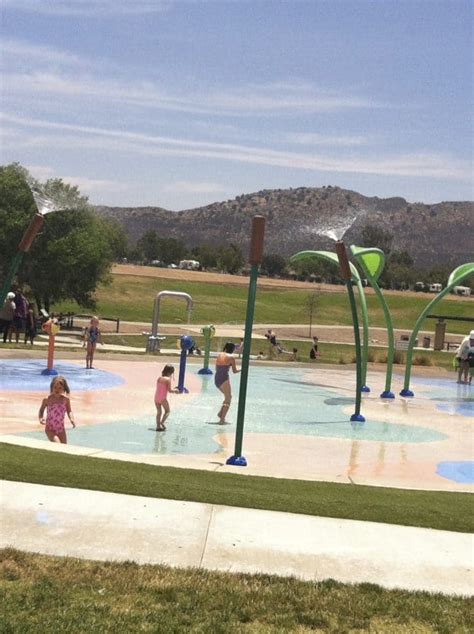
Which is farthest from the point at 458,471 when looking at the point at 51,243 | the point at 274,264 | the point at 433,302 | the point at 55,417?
the point at 274,264

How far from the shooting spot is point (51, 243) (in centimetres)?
3578

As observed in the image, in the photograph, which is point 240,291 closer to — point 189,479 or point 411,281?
point 411,281

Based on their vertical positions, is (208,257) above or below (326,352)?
above

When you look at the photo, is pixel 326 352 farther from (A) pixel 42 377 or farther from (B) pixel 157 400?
(B) pixel 157 400

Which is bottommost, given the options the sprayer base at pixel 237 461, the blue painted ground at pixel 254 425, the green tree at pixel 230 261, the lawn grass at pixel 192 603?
the blue painted ground at pixel 254 425

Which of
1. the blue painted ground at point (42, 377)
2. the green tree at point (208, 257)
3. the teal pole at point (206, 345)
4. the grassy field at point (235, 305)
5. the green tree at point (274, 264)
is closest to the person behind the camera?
the blue painted ground at point (42, 377)

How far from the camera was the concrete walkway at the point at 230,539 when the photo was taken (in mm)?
5621

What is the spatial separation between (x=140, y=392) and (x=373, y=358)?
51.8 feet

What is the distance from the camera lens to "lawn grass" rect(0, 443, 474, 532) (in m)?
7.16

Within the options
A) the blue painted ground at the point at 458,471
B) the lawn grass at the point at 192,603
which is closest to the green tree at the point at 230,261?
the blue painted ground at the point at 458,471

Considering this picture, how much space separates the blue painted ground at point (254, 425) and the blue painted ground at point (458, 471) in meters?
1.84

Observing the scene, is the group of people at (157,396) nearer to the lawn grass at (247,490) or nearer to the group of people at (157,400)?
the group of people at (157,400)

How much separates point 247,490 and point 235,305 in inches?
2369

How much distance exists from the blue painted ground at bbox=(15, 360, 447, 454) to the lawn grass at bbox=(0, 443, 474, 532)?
3.42 meters
